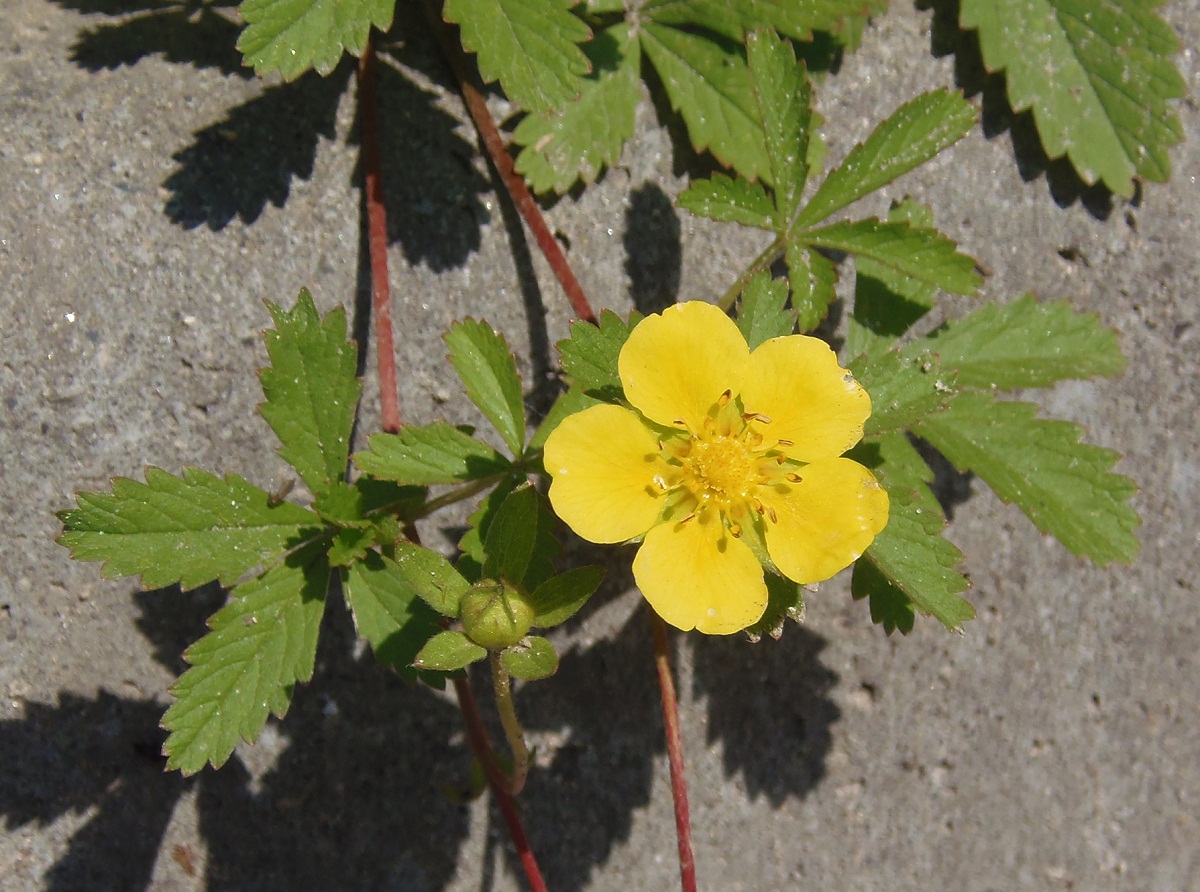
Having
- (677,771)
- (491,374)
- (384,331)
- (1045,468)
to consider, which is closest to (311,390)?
(384,331)

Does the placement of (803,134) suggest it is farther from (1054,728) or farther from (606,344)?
(1054,728)

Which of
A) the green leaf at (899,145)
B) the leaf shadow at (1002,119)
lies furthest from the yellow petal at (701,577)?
the leaf shadow at (1002,119)

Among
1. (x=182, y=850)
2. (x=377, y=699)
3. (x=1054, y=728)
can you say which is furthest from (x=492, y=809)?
(x=1054, y=728)

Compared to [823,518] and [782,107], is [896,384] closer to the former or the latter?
[823,518]

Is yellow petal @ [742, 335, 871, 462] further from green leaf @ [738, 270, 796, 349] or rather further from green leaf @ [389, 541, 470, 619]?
green leaf @ [389, 541, 470, 619]

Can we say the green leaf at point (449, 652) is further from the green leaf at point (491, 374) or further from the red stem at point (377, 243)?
the red stem at point (377, 243)

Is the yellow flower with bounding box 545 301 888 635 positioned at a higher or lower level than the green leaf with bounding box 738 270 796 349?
lower

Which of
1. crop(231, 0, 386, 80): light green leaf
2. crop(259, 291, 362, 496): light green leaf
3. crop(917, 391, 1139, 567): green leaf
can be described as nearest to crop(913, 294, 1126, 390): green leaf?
crop(917, 391, 1139, 567): green leaf
